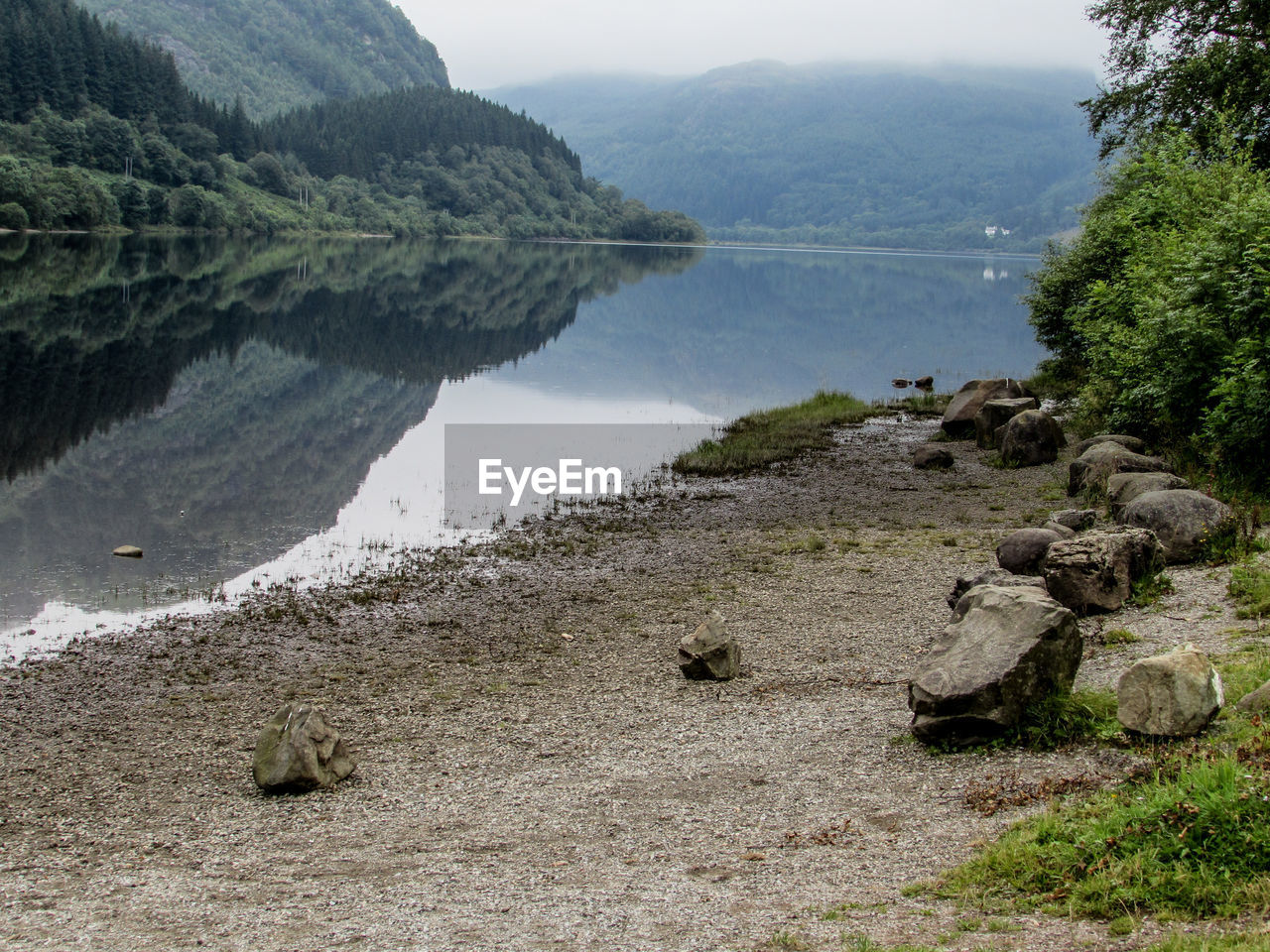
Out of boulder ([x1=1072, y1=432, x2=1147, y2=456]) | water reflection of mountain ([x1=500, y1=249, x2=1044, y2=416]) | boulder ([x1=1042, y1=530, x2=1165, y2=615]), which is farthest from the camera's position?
water reflection of mountain ([x1=500, y1=249, x2=1044, y2=416])

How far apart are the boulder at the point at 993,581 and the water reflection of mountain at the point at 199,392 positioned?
13.4 metres

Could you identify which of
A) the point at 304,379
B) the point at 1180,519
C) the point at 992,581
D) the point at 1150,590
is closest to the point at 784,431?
the point at 1180,519

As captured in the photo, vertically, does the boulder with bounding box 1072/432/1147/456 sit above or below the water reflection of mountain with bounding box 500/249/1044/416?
below

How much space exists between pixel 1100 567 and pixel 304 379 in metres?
38.0

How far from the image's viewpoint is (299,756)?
11258 mm

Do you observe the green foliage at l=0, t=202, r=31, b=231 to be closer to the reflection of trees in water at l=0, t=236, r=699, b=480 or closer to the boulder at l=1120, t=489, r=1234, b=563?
the reflection of trees in water at l=0, t=236, r=699, b=480

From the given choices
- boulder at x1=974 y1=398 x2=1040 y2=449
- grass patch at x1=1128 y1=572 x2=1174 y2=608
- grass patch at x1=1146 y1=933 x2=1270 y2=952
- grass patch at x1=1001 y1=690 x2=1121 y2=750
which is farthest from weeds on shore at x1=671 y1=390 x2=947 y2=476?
grass patch at x1=1146 y1=933 x2=1270 y2=952

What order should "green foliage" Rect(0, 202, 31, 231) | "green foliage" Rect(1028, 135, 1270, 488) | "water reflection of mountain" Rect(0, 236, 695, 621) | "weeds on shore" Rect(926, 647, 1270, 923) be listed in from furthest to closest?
1. "green foliage" Rect(0, 202, 31, 231)
2. "water reflection of mountain" Rect(0, 236, 695, 621)
3. "green foliage" Rect(1028, 135, 1270, 488)
4. "weeds on shore" Rect(926, 647, 1270, 923)

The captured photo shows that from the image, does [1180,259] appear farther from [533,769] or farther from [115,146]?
[115,146]

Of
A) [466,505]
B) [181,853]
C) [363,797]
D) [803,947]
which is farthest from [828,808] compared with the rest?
[466,505]

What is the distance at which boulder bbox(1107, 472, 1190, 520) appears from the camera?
66.3ft

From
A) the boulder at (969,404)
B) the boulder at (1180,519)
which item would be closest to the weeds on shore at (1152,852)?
the boulder at (1180,519)

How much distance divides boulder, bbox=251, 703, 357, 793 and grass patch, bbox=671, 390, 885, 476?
19757mm

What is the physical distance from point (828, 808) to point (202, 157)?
572 ft
